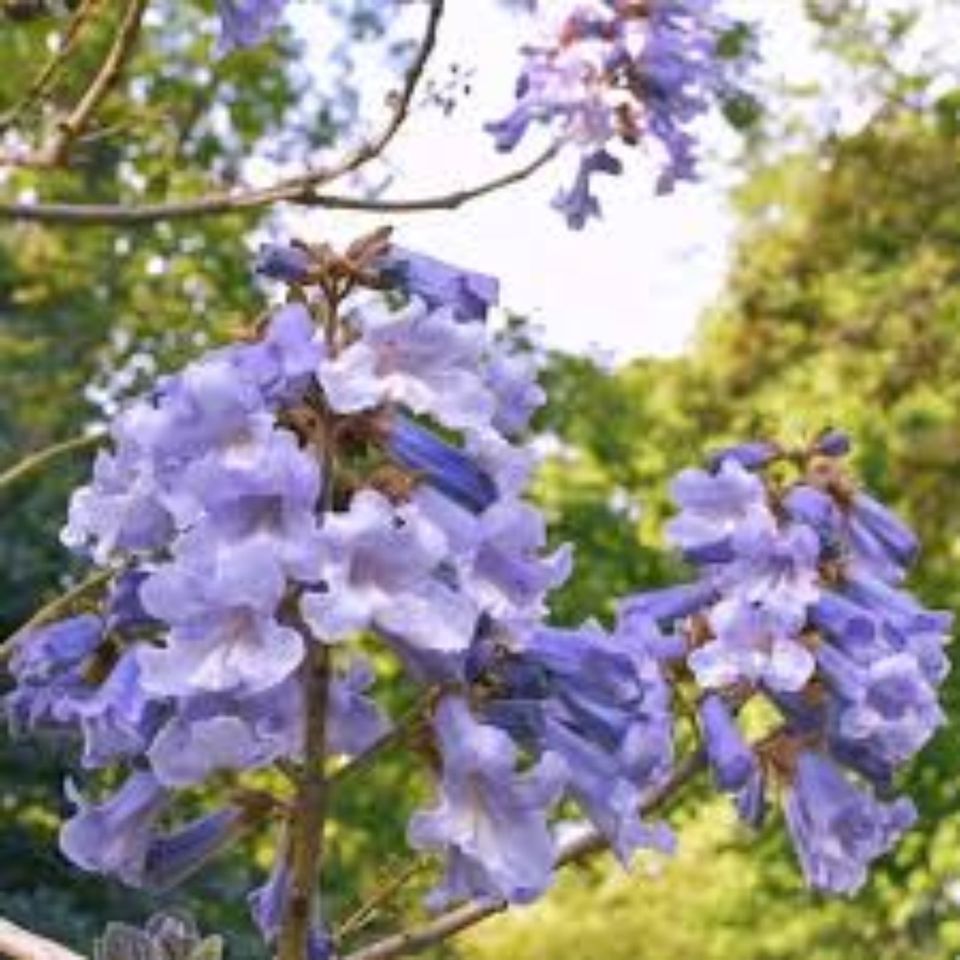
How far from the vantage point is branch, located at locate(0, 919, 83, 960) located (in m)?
1.91

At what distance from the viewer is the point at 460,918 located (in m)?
2.20

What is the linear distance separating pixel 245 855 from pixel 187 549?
19.0ft

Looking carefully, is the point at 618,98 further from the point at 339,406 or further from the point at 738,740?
the point at 339,406

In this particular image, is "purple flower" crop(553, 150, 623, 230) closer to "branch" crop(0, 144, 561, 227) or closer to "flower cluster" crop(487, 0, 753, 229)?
"flower cluster" crop(487, 0, 753, 229)

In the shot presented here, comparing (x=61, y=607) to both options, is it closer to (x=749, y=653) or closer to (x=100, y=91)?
(x=749, y=653)

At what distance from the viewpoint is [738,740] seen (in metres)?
2.47

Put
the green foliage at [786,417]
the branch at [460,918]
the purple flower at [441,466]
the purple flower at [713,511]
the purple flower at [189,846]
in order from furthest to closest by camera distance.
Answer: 1. the green foliage at [786,417]
2. the purple flower at [713,511]
3. the branch at [460,918]
4. the purple flower at [189,846]
5. the purple flower at [441,466]

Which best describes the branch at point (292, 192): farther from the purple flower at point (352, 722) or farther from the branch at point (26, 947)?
the purple flower at point (352, 722)

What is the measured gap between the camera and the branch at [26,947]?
191 centimetres

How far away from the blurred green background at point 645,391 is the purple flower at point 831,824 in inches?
115

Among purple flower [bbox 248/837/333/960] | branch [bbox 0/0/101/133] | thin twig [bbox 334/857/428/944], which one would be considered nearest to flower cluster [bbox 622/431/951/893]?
thin twig [bbox 334/857/428/944]

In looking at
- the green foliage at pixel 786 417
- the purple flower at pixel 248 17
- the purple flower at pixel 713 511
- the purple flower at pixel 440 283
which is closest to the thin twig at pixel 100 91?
the purple flower at pixel 248 17

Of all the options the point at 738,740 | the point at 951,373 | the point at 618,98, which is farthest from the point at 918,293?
the point at 738,740

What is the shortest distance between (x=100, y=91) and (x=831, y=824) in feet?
4.36
